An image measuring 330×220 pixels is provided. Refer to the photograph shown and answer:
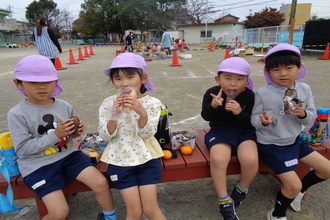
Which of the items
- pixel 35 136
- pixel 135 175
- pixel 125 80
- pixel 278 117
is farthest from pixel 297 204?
pixel 35 136

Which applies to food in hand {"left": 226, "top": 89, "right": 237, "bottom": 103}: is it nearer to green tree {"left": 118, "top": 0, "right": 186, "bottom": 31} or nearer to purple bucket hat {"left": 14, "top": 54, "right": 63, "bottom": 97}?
purple bucket hat {"left": 14, "top": 54, "right": 63, "bottom": 97}

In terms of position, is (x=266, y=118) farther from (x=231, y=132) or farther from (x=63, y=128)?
(x=63, y=128)

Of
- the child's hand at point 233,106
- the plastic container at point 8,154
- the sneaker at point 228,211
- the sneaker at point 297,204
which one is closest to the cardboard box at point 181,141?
the child's hand at point 233,106

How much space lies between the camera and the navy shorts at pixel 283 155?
1933mm

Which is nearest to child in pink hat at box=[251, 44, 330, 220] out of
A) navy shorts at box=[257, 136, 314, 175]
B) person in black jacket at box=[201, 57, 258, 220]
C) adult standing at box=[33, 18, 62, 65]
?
navy shorts at box=[257, 136, 314, 175]

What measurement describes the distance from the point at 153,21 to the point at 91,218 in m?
39.1

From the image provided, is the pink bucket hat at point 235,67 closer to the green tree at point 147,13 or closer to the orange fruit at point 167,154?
the orange fruit at point 167,154

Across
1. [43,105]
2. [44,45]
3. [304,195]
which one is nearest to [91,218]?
[43,105]

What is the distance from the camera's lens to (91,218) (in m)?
2.14

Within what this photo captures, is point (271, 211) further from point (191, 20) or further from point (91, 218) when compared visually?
point (191, 20)

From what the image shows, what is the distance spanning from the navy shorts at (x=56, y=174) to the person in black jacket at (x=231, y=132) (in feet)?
3.75

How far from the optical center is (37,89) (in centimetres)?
181

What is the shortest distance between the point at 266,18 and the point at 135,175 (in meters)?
40.1

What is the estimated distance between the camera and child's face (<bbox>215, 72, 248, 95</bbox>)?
2.10m
